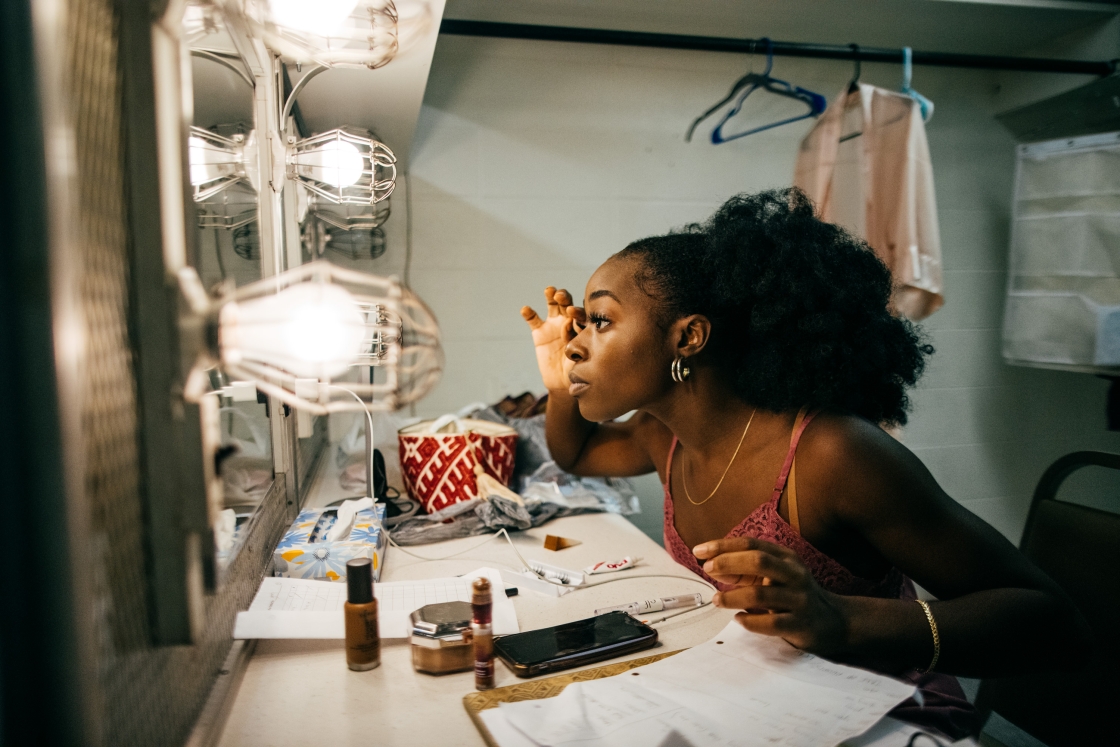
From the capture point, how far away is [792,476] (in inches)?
39.8

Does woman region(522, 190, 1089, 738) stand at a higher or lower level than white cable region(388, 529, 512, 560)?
higher

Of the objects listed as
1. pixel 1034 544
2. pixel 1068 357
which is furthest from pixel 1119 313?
pixel 1034 544

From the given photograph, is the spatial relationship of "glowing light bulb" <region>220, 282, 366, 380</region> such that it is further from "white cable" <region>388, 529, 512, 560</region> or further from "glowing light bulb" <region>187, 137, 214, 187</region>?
"white cable" <region>388, 529, 512, 560</region>

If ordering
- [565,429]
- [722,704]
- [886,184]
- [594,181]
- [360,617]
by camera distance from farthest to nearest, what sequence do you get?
[594,181], [886,184], [565,429], [360,617], [722,704]

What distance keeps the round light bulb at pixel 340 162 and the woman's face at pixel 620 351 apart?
47 centimetres

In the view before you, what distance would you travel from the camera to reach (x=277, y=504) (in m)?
1.17

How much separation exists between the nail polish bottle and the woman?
0.24m

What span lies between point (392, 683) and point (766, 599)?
1.37 ft

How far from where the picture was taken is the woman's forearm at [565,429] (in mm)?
1459

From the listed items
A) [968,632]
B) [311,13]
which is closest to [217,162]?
[311,13]

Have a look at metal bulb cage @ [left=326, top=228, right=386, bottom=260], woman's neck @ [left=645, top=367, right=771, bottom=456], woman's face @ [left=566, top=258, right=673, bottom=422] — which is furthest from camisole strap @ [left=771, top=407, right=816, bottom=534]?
metal bulb cage @ [left=326, top=228, right=386, bottom=260]

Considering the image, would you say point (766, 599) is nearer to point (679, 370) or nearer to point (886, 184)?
point (679, 370)

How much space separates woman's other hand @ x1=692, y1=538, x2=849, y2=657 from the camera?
0.75 m

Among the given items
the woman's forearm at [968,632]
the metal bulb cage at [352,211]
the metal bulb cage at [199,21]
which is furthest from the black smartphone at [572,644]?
the metal bulb cage at [352,211]
